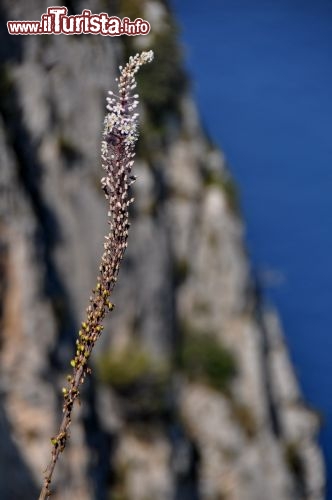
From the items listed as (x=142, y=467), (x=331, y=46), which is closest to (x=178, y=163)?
(x=142, y=467)

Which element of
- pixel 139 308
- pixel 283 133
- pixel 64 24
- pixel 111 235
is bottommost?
pixel 111 235

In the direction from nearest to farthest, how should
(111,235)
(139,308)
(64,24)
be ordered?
(111,235)
(64,24)
(139,308)

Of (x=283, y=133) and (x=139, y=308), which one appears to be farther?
(x=283, y=133)

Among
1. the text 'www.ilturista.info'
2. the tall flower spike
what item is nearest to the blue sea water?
the text 'www.ilturista.info'

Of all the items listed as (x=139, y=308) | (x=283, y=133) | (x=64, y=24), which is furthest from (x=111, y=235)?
(x=283, y=133)

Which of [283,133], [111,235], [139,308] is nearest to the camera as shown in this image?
[111,235]

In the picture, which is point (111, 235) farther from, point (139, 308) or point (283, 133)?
point (283, 133)

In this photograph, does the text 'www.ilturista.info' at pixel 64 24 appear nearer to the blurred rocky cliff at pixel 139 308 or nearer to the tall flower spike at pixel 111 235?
the blurred rocky cliff at pixel 139 308
